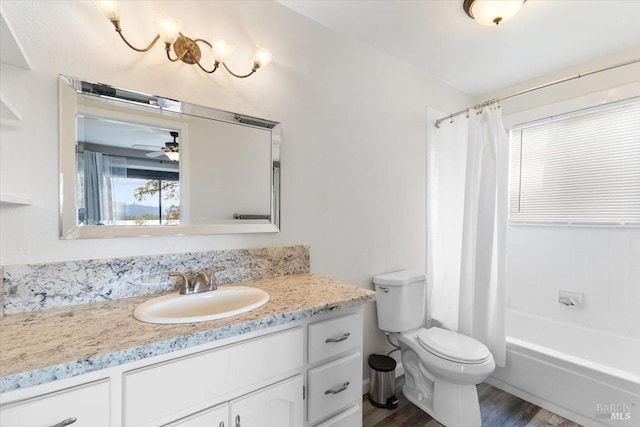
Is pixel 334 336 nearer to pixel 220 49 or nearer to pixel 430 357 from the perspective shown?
pixel 430 357

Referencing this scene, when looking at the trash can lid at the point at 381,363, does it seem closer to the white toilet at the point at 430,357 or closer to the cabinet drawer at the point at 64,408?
the white toilet at the point at 430,357

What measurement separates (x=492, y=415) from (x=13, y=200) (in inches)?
101

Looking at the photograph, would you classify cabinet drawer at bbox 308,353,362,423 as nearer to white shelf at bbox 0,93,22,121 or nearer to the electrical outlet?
white shelf at bbox 0,93,22,121

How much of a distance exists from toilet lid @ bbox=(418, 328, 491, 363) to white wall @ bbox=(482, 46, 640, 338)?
3.91 ft

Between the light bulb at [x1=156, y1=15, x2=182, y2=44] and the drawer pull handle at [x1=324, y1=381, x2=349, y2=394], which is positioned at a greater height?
the light bulb at [x1=156, y1=15, x2=182, y2=44]

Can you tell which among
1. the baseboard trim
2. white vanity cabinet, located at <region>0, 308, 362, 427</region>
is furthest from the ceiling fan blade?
the baseboard trim

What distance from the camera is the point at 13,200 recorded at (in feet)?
2.94

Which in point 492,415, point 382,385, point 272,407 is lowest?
point 492,415

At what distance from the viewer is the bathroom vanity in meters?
0.67

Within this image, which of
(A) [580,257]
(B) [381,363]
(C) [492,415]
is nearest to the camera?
(C) [492,415]

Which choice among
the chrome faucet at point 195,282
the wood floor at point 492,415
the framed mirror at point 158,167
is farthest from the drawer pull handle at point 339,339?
the wood floor at point 492,415

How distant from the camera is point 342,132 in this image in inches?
73.2

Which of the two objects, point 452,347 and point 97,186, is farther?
point 452,347

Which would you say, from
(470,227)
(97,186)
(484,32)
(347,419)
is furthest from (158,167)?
(484,32)
